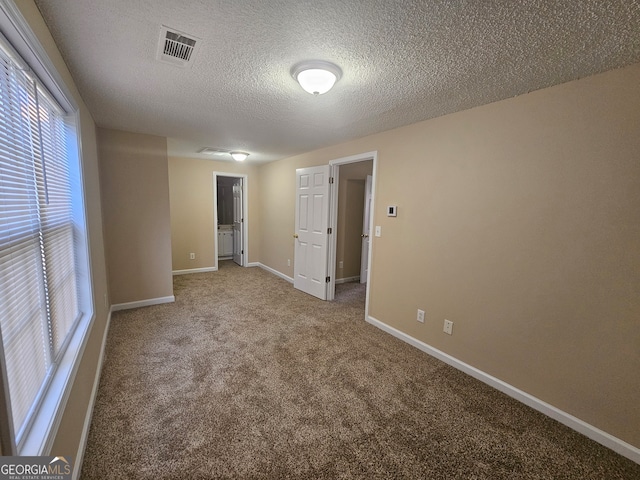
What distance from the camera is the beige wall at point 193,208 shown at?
16.9 ft

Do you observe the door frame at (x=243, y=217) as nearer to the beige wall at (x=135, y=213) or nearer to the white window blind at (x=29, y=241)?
the beige wall at (x=135, y=213)

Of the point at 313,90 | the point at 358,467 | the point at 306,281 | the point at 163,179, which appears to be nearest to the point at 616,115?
the point at 313,90

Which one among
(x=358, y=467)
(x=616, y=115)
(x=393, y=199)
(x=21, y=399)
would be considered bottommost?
(x=358, y=467)

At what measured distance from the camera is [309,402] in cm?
196

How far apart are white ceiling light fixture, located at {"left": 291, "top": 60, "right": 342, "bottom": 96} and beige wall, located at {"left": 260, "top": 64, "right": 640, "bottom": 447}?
131cm

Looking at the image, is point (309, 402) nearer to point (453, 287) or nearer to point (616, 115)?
point (453, 287)

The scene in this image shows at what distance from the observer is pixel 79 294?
205 centimetres

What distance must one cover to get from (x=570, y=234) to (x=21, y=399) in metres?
2.96

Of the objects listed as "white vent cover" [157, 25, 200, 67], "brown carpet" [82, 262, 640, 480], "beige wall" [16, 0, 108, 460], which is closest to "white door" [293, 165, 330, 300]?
"brown carpet" [82, 262, 640, 480]

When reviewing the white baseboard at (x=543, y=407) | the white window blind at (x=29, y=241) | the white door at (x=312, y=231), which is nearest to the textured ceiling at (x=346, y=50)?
the white window blind at (x=29, y=241)

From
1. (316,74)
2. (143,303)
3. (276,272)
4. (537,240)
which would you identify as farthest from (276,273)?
(537,240)

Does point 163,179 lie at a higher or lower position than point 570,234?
higher

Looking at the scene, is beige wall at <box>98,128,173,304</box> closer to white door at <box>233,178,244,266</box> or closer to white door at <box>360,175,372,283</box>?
white door at <box>233,178,244,266</box>

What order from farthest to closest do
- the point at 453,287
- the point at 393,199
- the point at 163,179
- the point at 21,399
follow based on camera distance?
the point at 163,179
the point at 393,199
the point at 453,287
the point at 21,399
